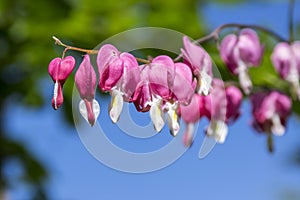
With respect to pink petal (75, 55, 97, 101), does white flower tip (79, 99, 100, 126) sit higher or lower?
lower

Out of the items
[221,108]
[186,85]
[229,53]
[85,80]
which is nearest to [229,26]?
[229,53]

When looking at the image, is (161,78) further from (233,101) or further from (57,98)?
(233,101)

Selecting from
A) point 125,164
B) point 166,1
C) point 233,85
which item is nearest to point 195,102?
point 233,85

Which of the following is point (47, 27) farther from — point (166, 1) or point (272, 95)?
point (272, 95)

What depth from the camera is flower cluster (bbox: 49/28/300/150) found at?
41.6 inches

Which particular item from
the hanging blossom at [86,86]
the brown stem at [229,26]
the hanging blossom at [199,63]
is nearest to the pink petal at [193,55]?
the hanging blossom at [199,63]

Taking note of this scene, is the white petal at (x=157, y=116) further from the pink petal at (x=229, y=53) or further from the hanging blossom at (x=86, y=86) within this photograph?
the pink petal at (x=229, y=53)

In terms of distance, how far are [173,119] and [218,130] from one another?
26 cm

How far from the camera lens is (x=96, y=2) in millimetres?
2338

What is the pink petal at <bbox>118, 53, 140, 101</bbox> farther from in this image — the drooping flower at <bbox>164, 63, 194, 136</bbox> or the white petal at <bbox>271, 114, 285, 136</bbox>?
the white petal at <bbox>271, 114, 285, 136</bbox>

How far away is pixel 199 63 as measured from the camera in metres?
1.20

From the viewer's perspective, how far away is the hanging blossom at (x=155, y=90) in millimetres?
1071

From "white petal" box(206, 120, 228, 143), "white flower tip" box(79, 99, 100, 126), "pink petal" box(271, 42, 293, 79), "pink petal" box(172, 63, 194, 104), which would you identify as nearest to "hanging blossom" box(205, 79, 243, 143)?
"white petal" box(206, 120, 228, 143)

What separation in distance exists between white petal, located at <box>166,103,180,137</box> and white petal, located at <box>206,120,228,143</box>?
9.3 inches
